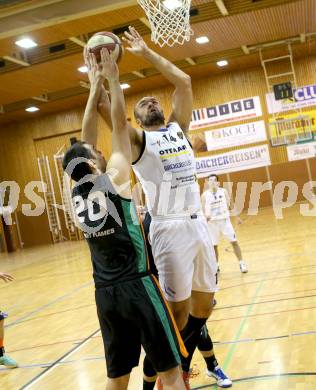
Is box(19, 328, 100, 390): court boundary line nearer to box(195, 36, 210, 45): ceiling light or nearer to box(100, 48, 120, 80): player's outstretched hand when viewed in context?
box(100, 48, 120, 80): player's outstretched hand

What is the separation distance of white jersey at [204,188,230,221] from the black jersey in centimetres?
752

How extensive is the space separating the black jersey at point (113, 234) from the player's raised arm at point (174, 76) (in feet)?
3.88

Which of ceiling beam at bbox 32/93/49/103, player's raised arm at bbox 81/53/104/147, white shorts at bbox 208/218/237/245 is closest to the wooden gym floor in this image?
white shorts at bbox 208/218/237/245

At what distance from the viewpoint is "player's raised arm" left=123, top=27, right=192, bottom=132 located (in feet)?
12.6

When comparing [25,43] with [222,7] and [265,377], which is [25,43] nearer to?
[222,7]

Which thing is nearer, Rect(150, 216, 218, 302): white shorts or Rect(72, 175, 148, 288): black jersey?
Rect(72, 175, 148, 288): black jersey

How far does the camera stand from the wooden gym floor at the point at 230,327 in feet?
16.3

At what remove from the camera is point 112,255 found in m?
3.12

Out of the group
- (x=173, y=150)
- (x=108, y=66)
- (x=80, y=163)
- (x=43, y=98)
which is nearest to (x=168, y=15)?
(x=173, y=150)

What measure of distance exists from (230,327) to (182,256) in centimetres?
300

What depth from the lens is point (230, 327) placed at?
6.50 meters

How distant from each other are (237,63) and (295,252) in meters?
13.4

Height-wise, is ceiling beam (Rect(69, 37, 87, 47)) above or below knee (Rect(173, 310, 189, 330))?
above

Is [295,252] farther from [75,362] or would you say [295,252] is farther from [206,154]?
[206,154]
